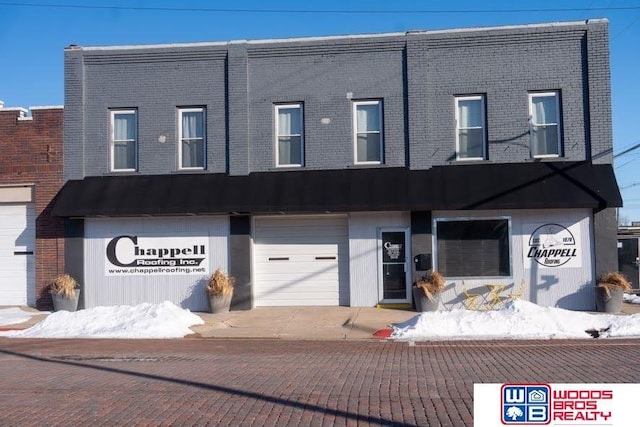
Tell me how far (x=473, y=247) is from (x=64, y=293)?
1131 centimetres

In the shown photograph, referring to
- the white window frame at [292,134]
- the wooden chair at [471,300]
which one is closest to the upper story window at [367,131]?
the white window frame at [292,134]

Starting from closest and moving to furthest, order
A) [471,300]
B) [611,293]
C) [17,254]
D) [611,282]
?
1. [611,293]
2. [611,282]
3. [471,300]
4. [17,254]

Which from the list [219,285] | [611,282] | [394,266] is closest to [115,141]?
[219,285]

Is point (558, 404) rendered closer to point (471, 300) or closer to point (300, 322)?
point (300, 322)

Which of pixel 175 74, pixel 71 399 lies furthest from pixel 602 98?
pixel 71 399

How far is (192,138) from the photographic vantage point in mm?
20703

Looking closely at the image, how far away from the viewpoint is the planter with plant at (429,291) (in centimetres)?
→ 1861

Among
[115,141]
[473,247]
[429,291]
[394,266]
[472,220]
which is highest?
[115,141]

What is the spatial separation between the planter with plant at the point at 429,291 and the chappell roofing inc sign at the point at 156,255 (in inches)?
235

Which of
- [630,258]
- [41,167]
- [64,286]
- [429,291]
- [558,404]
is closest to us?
[558,404]

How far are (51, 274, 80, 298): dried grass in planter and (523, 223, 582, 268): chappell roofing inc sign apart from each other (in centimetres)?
1250

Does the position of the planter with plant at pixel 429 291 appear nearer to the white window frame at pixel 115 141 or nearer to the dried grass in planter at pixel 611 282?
the dried grass in planter at pixel 611 282

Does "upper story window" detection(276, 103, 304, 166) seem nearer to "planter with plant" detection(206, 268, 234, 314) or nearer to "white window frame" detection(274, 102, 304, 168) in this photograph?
"white window frame" detection(274, 102, 304, 168)

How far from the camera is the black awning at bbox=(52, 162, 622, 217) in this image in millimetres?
18484
